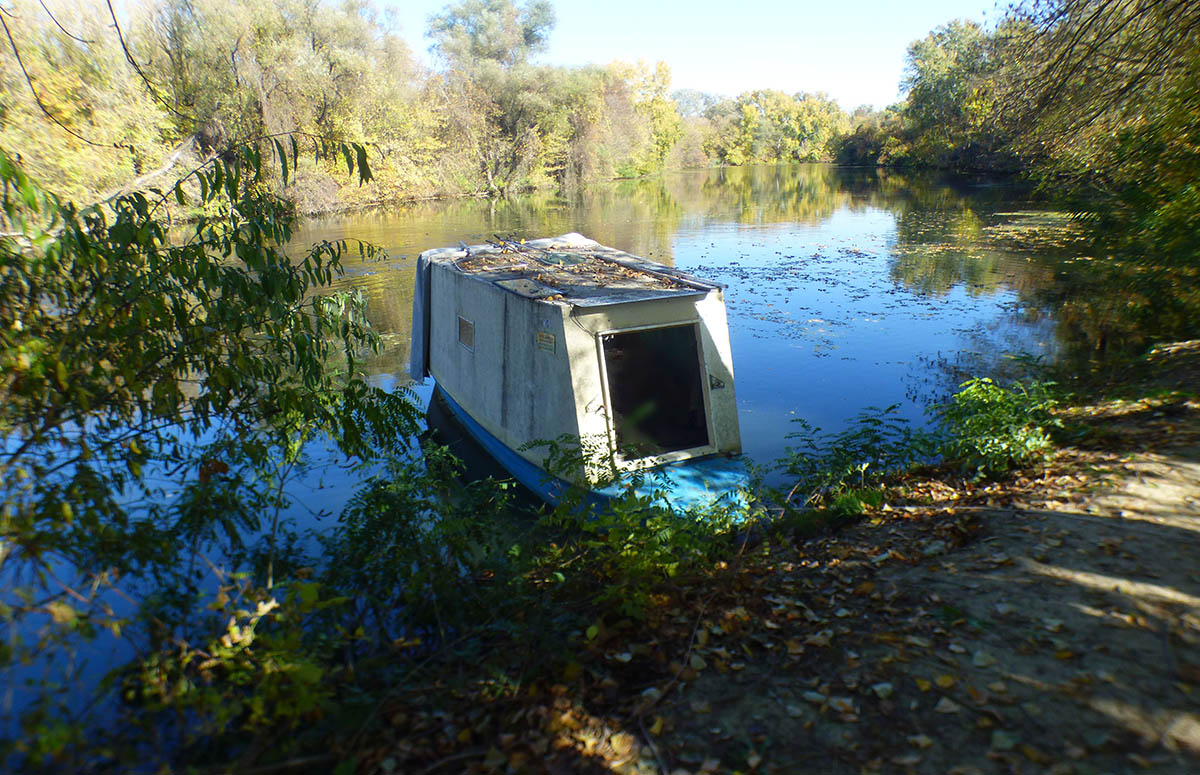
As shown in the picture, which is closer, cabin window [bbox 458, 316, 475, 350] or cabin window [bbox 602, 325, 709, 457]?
cabin window [bbox 602, 325, 709, 457]

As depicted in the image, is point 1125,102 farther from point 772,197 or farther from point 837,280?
point 772,197

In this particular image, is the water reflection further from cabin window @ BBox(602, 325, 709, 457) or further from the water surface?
cabin window @ BBox(602, 325, 709, 457)

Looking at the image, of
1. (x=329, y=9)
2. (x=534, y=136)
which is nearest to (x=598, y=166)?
(x=534, y=136)

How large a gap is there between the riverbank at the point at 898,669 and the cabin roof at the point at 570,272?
3295mm

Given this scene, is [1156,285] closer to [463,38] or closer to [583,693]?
[583,693]

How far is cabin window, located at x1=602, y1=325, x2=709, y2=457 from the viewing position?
8.70 metres

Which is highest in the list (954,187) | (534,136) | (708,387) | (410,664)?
(534,136)

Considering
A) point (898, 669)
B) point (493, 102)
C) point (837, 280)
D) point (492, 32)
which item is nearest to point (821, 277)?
point (837, 280)

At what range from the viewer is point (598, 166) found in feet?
189

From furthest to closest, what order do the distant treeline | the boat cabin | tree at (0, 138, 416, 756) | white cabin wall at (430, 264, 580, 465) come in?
the distant treeline, white cabin wall at (430, 264, 580, 465), the boat cabin, tree at (0, 138, 416, 756)

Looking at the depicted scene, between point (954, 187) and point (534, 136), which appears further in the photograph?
point (534, 136)

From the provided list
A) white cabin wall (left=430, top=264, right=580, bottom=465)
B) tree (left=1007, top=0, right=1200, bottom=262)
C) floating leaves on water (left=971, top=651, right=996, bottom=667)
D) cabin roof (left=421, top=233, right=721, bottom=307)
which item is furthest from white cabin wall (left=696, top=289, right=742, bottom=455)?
tree (left=1007, top=0, right=1200, bottom=262)

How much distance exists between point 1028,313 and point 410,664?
1613 cm

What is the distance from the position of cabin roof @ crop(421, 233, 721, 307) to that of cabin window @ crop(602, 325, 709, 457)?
0.77m
